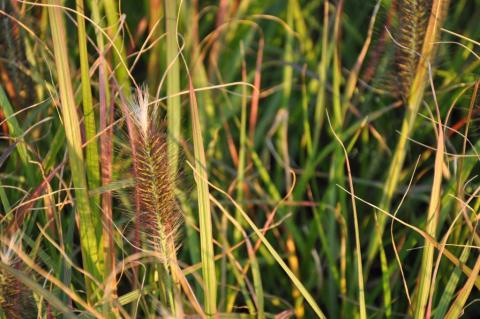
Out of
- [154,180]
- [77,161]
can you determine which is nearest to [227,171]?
[77,161]

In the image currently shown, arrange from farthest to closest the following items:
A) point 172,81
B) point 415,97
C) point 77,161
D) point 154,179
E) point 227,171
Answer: point 227,171 → point 415,97 → point 172,81 → point 77,161 → point 154,179

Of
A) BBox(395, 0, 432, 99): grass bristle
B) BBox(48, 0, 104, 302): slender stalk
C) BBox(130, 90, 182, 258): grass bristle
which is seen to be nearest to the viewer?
BBox(130, 90, 182, 258): grass bristle

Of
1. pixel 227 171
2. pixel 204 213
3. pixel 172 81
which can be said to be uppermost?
pixel 172 81

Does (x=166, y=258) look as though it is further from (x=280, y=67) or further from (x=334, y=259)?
(x=280, y=67)

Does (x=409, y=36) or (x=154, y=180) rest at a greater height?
(x=409, y=36)

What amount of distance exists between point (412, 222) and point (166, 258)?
706mm

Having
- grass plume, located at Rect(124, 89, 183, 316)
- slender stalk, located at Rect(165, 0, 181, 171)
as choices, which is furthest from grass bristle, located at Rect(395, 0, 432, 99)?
grass plume, located at Rect(124, 89, 183, 316)

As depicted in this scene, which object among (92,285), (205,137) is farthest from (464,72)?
(92,285)

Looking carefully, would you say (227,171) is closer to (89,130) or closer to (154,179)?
(89,130)

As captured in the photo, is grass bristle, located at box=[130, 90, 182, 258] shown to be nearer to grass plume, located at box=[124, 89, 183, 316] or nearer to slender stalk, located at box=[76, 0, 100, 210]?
grass plume, located at box=[124, 89, 183, 316]

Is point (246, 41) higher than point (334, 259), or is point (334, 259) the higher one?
point (246, 41)

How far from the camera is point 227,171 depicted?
1712 mm

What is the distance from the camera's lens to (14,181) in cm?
143

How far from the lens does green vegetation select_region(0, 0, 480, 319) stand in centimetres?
107
